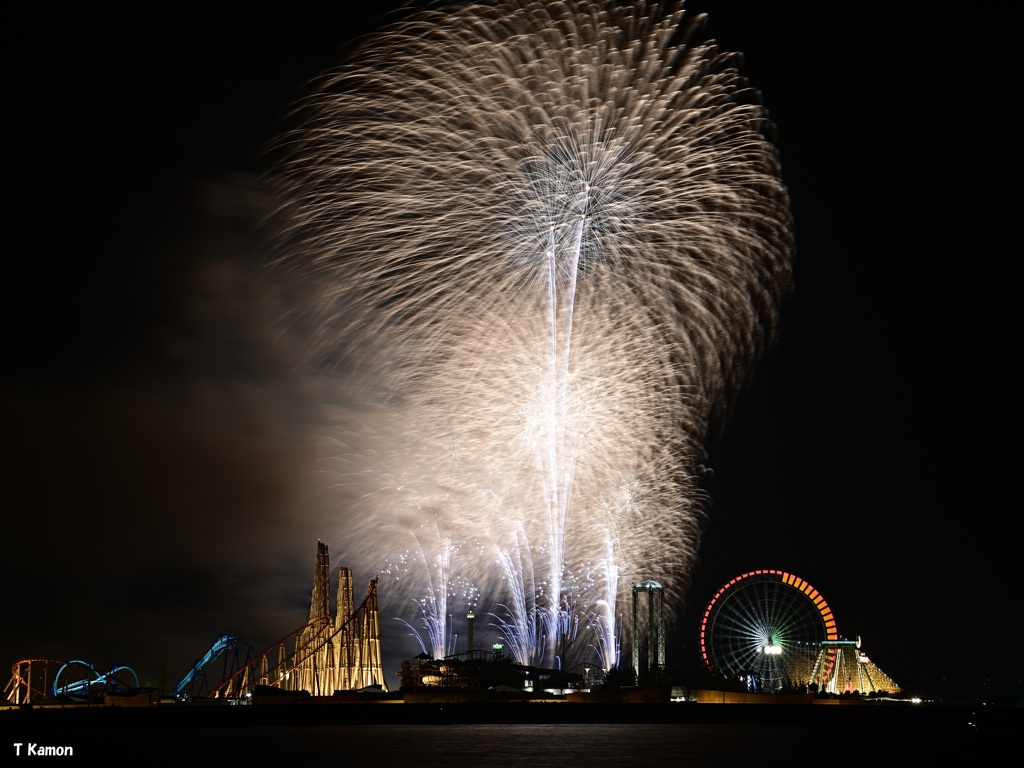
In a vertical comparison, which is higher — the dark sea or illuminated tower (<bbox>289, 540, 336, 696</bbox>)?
illuminated tower (<bbox>289, 540, 336, 696</bbox>)

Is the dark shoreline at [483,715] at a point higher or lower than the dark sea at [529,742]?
higher

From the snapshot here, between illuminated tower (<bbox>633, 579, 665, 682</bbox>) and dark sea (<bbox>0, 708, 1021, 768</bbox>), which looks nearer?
dark sea (<bbox>0, 708, 1021, 768</bbox>)

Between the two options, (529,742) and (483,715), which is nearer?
(529,742)

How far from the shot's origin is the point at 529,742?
226ft

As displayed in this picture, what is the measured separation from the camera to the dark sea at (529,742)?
54781 millimetres

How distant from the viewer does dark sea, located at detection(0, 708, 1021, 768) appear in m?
54.8

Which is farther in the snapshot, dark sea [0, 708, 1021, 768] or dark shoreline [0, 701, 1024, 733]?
dark shoreline [0, 701, 1024, 733]

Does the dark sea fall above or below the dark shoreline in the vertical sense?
below

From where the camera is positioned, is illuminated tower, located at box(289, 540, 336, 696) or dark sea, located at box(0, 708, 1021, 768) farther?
illuminated tower, located at box(289, 540, 336, 696)

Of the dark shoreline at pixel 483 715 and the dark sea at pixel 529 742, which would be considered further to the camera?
the dark shoreline at pixel 483 715

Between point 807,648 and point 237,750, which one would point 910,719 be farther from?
point 237,750

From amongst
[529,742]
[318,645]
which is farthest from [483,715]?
[529,742]

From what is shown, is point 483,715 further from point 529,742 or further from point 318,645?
point 529,742

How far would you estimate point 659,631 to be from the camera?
114375mm
